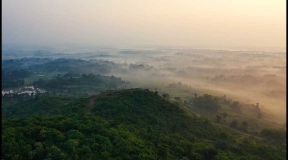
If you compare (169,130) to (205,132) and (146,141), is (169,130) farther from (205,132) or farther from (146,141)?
(146,141)

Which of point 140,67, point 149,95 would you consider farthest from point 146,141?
point 140,67

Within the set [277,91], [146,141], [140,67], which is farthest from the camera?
[140,67]

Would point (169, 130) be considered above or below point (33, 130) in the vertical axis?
below

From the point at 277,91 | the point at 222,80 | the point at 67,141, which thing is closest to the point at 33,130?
the point at 67,141

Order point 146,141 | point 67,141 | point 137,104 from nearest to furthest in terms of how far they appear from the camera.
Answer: point 67,141 < point 146,141 < point 137,104

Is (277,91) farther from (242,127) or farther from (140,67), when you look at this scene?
(140,67)

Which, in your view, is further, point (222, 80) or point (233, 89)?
point (222, 80)

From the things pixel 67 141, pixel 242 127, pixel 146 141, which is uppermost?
pixel 67 141
